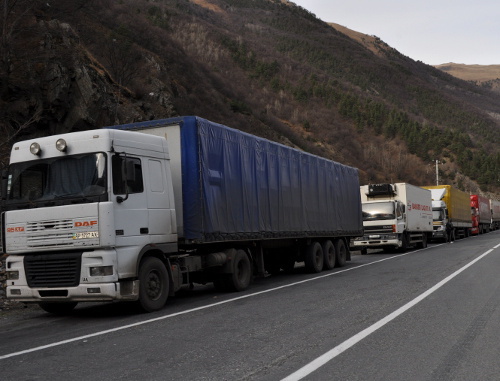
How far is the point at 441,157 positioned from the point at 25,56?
89118 millimetres

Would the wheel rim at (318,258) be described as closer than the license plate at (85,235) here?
No

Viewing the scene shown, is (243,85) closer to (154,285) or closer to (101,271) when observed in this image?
(154,285)

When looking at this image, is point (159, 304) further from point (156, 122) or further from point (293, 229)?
point (293, 229)

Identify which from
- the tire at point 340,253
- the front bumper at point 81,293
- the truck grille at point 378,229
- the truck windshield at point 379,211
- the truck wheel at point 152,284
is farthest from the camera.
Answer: the truck windshield at point 379,211

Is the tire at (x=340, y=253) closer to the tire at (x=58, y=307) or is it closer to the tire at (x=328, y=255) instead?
the tire at (x=328, y=255)

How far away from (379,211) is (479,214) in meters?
28.4

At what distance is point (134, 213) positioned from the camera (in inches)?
375

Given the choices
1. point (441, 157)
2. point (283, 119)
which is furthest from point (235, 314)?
point (441, 157)

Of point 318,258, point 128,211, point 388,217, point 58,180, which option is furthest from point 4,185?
point 388,217

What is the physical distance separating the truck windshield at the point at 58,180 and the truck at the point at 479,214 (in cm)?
4449

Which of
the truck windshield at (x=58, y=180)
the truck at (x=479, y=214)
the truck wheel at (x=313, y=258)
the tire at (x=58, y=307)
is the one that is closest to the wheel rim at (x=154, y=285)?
the tire at (x=58, y=307)

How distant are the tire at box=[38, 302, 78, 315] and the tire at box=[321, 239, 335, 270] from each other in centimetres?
950

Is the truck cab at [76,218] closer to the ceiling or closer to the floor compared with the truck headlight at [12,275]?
closer to the ceiling

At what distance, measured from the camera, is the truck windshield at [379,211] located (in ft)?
86.6
